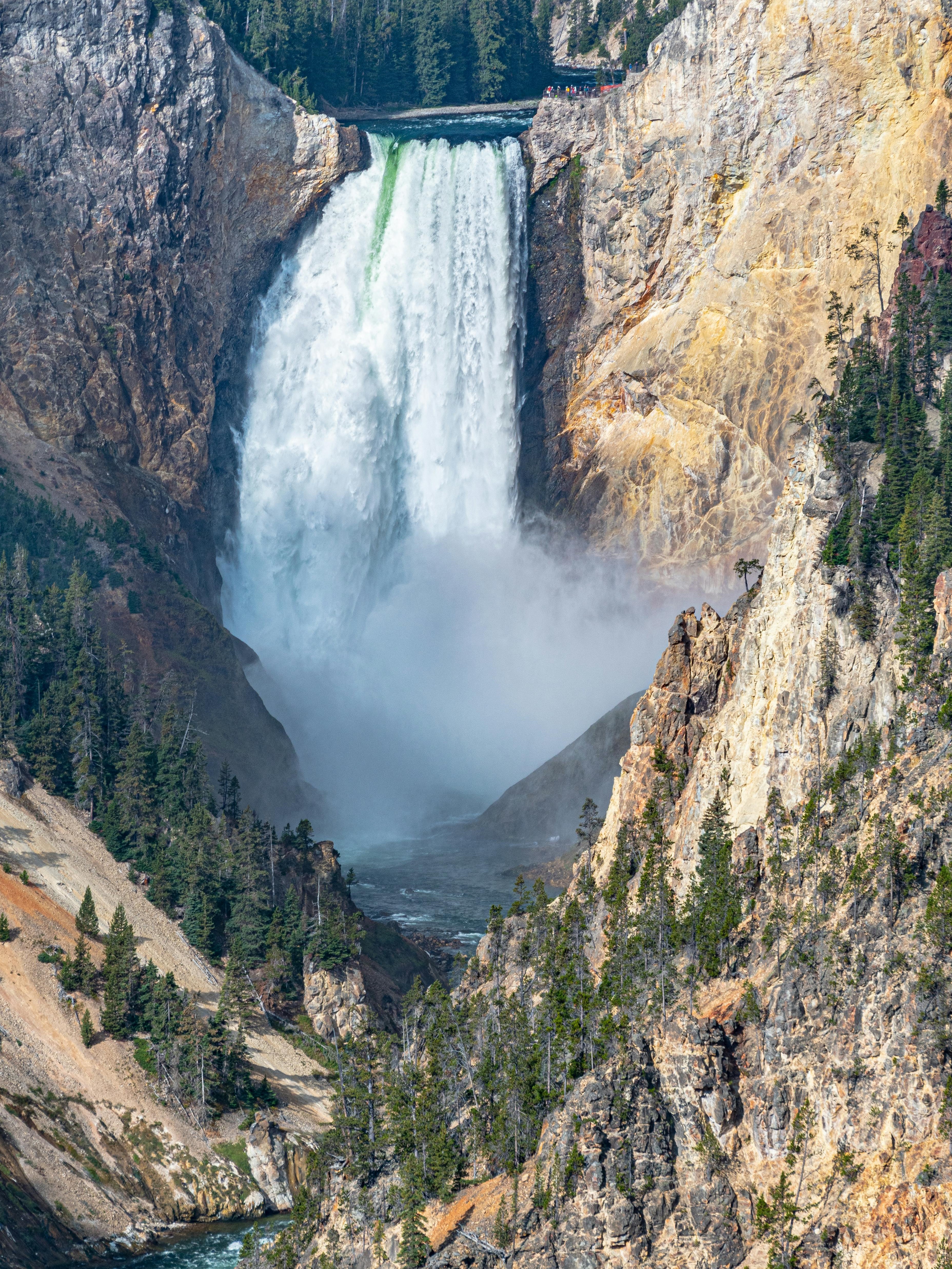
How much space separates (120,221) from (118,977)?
322ft

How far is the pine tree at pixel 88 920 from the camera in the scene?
127 metres

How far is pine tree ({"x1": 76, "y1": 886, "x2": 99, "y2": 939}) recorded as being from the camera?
417ft

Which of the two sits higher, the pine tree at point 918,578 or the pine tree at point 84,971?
the pine tree at point 918,578

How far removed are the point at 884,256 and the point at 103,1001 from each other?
107 m

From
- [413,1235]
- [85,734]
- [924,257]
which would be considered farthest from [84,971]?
[924,257]

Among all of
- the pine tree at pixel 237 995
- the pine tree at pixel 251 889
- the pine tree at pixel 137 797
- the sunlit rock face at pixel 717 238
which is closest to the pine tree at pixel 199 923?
the pine tree at pixel 237 995

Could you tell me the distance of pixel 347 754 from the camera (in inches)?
7697

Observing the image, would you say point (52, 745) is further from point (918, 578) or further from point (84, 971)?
point (918, 578)

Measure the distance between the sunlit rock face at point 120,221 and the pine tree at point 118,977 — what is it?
71666 millimetres

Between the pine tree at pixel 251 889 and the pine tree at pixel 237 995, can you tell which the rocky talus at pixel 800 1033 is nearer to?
the pine tree at pixel 237 995

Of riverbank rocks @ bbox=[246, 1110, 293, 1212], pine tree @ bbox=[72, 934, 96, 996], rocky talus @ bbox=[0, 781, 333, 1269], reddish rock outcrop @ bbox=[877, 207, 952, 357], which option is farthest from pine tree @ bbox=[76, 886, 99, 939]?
reddish rock outcrop @ bbox=[877, 207, 952, 357]

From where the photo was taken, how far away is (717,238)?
180 m

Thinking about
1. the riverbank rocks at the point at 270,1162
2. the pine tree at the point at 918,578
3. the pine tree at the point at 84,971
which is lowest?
the riverbank rocks at the point at 270,1162

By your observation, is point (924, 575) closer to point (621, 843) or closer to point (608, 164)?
point (621, 843)
